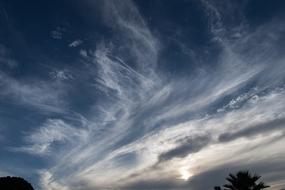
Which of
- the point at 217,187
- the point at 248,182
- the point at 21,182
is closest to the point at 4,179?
the point at 21,182

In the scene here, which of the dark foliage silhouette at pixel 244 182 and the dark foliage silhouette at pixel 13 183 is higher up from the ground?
the dark foliage silhouette at pixel 13 183

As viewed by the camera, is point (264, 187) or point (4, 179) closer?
point (264, 187)

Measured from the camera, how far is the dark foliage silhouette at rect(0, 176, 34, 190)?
4619 centimetres

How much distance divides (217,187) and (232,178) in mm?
3514

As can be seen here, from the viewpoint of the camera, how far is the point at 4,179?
46.8 m

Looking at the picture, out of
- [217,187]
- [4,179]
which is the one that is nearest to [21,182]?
[4,179]

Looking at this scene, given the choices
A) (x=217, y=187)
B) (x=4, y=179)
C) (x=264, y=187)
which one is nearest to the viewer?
(x=264, y=187)

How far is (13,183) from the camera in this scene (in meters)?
47.5

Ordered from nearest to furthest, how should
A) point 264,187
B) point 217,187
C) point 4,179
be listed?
point 264,187 < point 217,187 < point 4,179

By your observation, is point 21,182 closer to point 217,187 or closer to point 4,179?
point 4,179

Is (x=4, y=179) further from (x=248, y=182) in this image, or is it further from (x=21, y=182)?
(x=248, y=182)

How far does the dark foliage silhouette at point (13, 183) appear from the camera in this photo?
4619 cm

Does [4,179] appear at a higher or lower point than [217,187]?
higher

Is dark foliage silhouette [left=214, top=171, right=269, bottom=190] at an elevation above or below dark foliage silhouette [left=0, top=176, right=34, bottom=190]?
below
